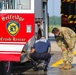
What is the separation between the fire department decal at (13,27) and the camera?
741 centimetres

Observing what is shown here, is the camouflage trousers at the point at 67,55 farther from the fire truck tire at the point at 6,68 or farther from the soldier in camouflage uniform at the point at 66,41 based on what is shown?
the fire truck tire at the point at 6,68

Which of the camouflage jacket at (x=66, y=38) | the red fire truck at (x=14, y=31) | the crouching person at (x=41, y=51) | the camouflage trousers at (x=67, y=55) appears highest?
the red fire truck at (x=14, y=31)

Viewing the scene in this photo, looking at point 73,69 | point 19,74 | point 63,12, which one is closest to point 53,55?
point 73,69

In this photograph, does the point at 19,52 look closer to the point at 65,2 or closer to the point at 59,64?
the point at 59,64

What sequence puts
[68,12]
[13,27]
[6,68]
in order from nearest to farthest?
[13,27] < [6,68] < [68,12]

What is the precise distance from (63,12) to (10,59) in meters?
16.9

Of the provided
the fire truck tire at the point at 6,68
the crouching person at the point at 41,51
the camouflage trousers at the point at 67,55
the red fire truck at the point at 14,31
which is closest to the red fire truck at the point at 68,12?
the camouflage trousers at the point at 67,55

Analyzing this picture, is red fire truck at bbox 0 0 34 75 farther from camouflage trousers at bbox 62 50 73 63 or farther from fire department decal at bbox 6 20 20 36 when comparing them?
camouflage trousers at bbox 62 50 73 63

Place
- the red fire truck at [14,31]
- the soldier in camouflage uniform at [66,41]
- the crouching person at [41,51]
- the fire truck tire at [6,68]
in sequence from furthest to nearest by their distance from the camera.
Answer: the soldier in camouflage uniform at [66,41]
the crouching person at [41,51]
the fire truck tire at [6,68]
the red fire truck at [14,31]

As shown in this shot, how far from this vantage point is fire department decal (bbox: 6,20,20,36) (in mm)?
7414

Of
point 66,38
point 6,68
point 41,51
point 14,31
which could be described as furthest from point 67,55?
point 14,31

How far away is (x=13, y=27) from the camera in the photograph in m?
7.41

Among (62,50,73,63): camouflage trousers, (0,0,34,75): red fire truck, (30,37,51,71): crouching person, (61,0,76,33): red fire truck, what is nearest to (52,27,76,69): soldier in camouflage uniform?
(62,50,73,63): camouflage trousers

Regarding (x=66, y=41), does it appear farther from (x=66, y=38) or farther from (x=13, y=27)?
(x=13, y=27)
